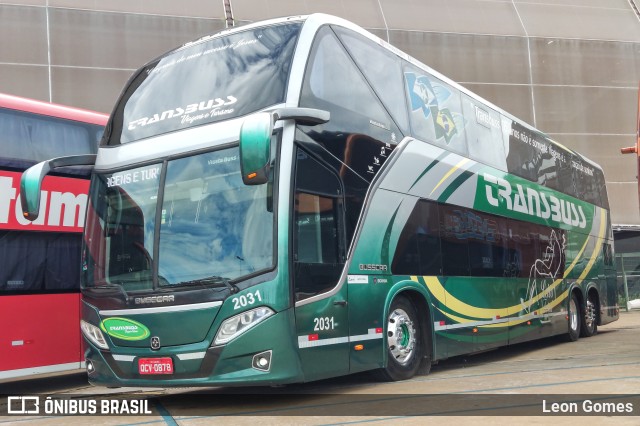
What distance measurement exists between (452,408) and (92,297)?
3734 millimetres

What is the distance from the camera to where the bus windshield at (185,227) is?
7172 mm

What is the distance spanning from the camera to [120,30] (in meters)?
25.7

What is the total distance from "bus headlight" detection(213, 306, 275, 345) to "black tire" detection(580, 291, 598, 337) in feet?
34.4

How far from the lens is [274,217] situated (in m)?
7.14

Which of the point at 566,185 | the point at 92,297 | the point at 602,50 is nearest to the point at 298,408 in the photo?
the point at 92,297

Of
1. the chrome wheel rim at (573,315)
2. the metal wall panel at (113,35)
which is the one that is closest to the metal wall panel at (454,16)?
the metal wall panel at (113,35)

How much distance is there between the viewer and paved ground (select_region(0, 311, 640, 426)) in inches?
253

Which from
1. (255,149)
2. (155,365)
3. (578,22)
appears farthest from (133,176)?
(578,22)

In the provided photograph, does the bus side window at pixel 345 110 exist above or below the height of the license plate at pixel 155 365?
above

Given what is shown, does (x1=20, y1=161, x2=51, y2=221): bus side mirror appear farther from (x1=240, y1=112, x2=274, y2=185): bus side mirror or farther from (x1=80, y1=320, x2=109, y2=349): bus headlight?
(x1=240, y1=112, x2=274, y2=185): bus side mirror

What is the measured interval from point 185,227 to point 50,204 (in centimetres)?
411

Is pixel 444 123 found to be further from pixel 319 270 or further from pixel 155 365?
pixel 155 365

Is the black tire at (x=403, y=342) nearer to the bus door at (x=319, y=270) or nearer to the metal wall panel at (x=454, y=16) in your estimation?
the bus door at (x=319, y=270)

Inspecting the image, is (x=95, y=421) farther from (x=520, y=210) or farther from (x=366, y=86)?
(x=520, y=210)
